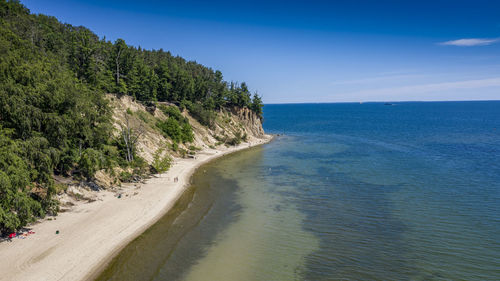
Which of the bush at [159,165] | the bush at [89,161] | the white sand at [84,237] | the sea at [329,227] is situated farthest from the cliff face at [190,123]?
the white sand at [84,237]

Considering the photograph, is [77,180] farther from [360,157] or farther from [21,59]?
[360,157]

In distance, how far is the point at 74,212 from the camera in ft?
97.5

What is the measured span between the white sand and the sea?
1.66m

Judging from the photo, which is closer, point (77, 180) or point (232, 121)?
point (77, 180)

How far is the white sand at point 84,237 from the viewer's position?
805 inches

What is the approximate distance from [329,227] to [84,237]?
25.5m

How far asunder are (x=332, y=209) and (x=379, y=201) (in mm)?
A: 7606

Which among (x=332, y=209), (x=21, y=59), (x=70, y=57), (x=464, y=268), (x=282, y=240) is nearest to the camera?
(x=464, y=268)

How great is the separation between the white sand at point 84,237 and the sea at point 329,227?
166 centimetres

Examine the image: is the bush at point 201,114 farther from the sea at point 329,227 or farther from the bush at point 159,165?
the bush at point 159,165

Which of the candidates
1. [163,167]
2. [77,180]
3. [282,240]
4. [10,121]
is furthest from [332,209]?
[10,121]

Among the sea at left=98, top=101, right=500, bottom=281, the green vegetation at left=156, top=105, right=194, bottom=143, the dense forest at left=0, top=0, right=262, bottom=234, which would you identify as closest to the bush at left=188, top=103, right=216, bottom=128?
the green vegetation at left=156, top=105, right=194, bottom=143

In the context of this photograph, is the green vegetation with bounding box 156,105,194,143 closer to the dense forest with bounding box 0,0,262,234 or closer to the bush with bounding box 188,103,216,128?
the bush with bounding box 188,103,216,128

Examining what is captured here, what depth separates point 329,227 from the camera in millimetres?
29562
